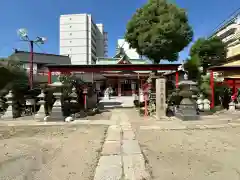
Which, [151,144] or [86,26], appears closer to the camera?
[151,144]

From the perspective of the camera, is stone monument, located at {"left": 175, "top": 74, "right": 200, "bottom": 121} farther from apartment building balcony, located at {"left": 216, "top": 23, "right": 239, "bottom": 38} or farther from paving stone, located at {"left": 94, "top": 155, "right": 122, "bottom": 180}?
apartment building balcony, located at {"left": 216, "top": 23, "right": 239, "bottom": 38}

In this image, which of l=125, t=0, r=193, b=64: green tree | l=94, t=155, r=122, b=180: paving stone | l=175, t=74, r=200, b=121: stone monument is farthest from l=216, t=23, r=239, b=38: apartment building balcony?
l=94, t=155, r=122, b=180: paving stone

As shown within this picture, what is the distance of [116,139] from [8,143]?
3.17m

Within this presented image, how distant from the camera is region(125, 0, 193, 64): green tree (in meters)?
21.5

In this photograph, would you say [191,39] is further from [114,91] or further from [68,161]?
[68,161]

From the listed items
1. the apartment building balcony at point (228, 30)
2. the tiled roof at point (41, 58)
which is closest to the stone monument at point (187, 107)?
the apartment building balcony at point (228, 30)

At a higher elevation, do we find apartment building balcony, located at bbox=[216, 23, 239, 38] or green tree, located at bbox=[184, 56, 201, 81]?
apartment building balcony, located at bbox=[216, 23, 239, 38]

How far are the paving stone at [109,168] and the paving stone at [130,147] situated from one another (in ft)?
1.62

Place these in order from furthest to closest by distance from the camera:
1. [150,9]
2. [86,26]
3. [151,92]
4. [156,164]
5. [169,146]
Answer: [86,26] → [150,9] → [151,92] → [169,146] → [156,164]

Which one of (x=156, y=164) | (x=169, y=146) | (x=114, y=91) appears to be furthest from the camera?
(x=114, y=91)

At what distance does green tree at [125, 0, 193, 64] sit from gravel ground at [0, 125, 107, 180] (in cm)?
1687

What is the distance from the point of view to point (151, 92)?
43.2 feet

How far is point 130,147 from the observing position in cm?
524

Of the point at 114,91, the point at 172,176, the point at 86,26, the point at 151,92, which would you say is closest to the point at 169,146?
the point at 172,176
